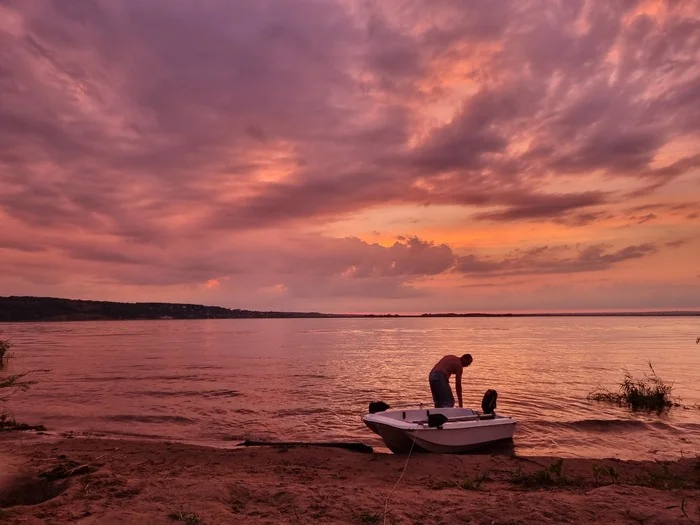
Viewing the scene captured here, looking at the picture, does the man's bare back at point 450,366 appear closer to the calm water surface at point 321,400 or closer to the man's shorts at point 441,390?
the man's shorts at point 441,390

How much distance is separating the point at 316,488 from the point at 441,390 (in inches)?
297

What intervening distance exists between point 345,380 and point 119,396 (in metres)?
12.5

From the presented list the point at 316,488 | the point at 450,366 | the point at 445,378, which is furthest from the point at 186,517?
the point at 450,366

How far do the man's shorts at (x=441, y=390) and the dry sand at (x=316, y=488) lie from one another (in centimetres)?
290

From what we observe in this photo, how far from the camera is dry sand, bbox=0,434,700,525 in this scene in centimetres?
694

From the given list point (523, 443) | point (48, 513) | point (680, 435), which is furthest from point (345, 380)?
point (48, 513)

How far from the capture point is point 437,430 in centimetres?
1245

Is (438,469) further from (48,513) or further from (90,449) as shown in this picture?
(90,449)

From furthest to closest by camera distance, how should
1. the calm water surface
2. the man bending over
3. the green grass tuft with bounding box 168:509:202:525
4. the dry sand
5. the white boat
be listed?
the calm water surface → the man bending over → the white boat → the dry sand → the green grass tuft with bounding box 168:509:202:525

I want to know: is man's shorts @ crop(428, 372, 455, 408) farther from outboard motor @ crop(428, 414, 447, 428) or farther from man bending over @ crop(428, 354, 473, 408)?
outboard motor @ crop(428, 414, 447, 428)

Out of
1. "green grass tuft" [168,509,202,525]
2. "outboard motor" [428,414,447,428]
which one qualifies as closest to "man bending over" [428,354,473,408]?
"outboard motor" [428,414,447,428]

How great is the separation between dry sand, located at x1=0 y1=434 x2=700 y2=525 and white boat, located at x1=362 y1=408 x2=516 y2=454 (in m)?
0.49

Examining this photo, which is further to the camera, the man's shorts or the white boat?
the man's shorts

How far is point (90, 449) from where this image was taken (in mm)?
12445
